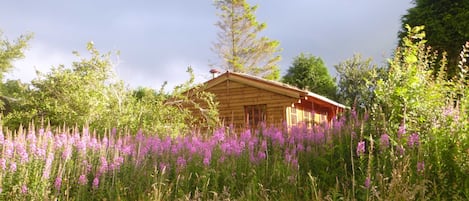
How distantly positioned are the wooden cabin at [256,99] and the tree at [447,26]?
3940 mm

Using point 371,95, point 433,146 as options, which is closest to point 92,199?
point 433,146

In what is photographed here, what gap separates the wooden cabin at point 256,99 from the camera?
1620 centimetres

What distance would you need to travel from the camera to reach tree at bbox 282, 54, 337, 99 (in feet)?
75.6

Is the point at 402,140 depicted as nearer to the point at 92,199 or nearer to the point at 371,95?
the point at 371,95

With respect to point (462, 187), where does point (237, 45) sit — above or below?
above

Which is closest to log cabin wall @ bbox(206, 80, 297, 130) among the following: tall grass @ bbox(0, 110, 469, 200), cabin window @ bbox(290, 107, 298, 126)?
cabin window @ bbox(290, 107, 298, 126)

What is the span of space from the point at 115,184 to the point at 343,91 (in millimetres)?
19517

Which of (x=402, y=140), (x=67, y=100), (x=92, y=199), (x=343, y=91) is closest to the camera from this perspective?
(x=92, y=199)

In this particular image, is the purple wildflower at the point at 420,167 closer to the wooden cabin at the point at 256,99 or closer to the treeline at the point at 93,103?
the treeline at the point at 93,103

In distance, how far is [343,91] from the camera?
2352cm

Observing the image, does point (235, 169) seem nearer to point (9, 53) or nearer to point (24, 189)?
point (24, 189)

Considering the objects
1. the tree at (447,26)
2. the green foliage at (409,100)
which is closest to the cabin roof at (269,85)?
the tree at (447,26)

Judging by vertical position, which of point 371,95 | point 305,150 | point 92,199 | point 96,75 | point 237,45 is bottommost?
point 92,199

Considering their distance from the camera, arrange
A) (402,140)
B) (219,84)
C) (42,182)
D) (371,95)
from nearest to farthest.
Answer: (42,182)
(402,140)
(371,95)
(219,84)
